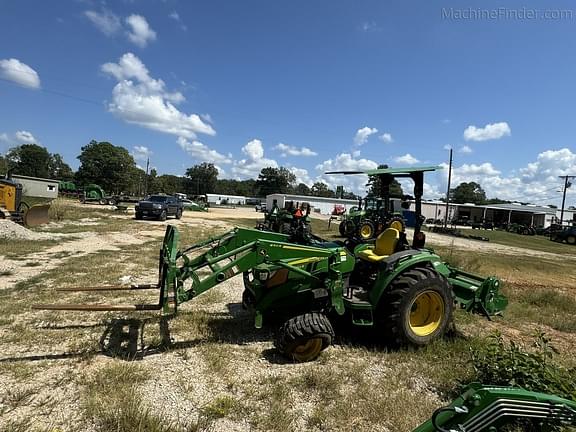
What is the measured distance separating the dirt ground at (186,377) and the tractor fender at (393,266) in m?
0.75

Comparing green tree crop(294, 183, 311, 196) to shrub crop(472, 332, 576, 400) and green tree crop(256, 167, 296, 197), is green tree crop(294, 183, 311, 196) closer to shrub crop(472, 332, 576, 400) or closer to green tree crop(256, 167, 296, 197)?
green tree crop(256, 167, 296, 197)

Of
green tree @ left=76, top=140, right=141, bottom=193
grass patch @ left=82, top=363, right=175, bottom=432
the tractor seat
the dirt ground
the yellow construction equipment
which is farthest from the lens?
green tree @ left=76, top=140, right=141, bottom=193

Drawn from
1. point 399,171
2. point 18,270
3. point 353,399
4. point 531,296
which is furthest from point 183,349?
point 531,296

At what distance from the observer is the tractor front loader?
14.5ft

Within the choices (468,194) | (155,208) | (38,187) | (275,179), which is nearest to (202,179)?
(275,179)

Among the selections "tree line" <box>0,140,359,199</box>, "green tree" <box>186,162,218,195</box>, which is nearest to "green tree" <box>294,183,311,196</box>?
"tree line" <box>0,140,359,199</box>

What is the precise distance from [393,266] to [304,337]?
56.5 inches

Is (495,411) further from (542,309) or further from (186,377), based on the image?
(542,309)

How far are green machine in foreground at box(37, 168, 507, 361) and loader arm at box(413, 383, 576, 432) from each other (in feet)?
8.05

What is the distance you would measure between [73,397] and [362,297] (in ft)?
11.0

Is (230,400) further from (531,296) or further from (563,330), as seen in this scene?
(531,296)

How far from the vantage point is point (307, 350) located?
449 centimetres

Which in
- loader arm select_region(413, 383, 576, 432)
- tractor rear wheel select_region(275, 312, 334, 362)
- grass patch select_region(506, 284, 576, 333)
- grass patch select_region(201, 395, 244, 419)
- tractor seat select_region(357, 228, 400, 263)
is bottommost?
grass patch select_region(201, 395, 244, 419)

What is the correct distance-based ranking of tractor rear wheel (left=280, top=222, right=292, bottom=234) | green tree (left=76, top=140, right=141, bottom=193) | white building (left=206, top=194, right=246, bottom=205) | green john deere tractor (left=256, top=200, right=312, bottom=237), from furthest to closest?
white building (left=206, top=194, right=246, bottom=205) < green tree (left=76, top=140, right=141, bottom=193) < green john deere tractor (left=256, top=200, right=312, bottom=237) < tractor rear wheel (left=280, top=222, right=292, bottom=234)
